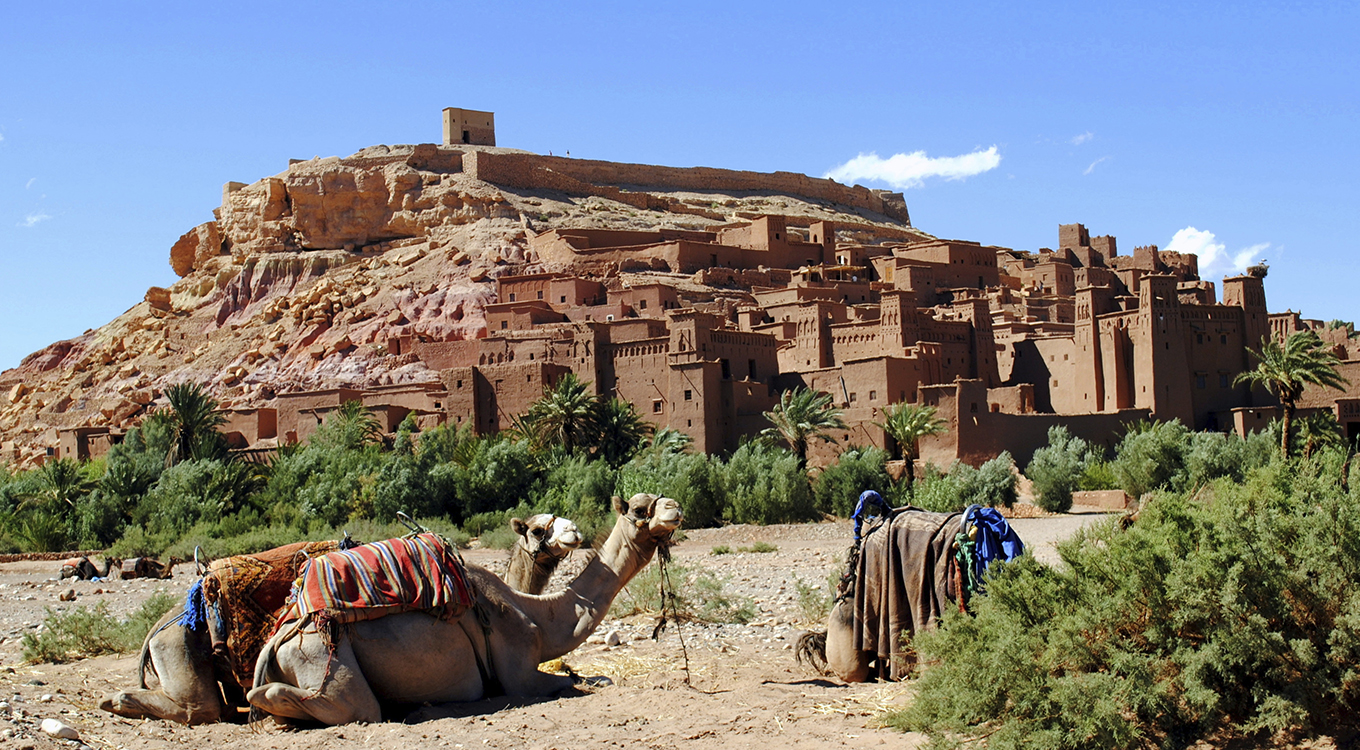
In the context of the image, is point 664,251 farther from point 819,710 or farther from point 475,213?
point 819,710

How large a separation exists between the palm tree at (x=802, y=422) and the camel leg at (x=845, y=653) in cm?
2345

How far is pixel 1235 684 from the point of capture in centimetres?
635

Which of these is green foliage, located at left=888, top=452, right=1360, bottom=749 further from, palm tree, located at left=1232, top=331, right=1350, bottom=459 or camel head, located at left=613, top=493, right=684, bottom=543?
palm tree, located at left=1232, top=331, right=1350, bottom=459

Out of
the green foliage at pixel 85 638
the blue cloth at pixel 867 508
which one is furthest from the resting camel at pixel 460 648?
the green foliage at pixel 85 638

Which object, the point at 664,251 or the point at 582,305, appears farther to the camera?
the point at 664,251

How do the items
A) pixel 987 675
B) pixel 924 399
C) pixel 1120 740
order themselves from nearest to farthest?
pixel 1120 740 → pixel 987 675 → pixel 924 399

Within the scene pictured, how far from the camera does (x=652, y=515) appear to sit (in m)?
8.30

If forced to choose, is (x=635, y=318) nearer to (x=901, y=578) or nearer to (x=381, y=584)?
(x=901, y=578)

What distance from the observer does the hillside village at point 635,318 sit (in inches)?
1431

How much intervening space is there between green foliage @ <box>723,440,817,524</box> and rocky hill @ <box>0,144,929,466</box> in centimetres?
1877

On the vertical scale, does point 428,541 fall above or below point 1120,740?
above

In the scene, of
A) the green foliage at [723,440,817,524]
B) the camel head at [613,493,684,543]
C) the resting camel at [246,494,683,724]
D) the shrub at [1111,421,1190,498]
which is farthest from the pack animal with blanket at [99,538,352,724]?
→ the shrub at [1111,421,1190,498]

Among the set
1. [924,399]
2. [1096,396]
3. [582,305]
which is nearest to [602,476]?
[924,399]

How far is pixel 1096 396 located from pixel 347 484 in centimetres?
2009
